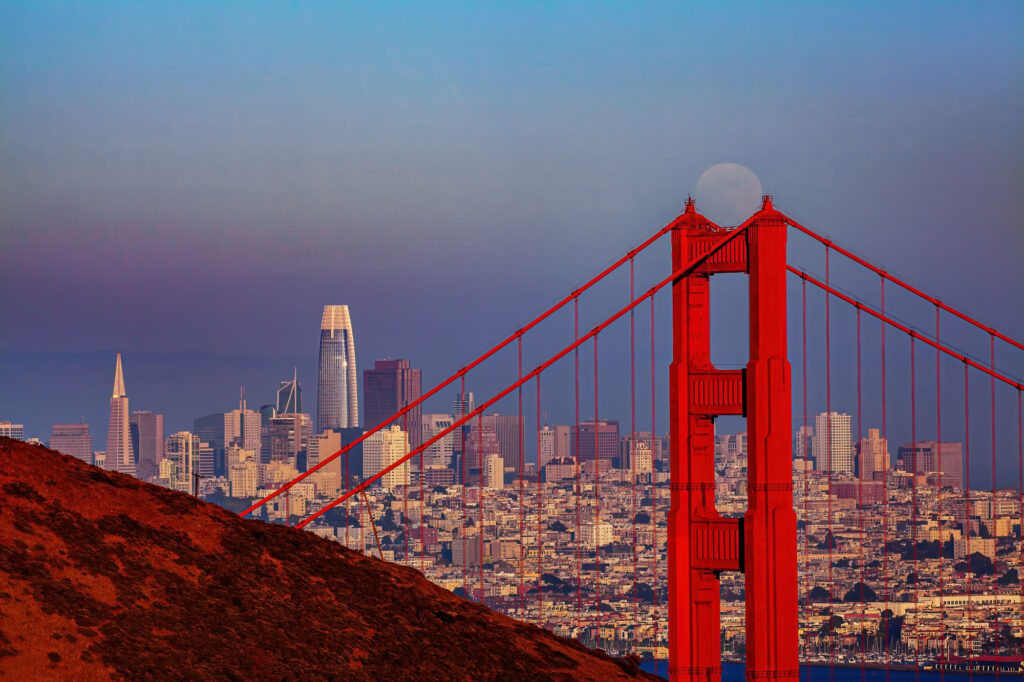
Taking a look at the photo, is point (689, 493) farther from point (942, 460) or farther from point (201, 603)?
point (942, 460)

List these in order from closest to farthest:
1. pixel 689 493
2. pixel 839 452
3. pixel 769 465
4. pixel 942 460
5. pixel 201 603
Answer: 1. pixel 201 603
2. pixel 769 465
3. pixel 689 493
4. pixel 942 460
5. pixel 839 452

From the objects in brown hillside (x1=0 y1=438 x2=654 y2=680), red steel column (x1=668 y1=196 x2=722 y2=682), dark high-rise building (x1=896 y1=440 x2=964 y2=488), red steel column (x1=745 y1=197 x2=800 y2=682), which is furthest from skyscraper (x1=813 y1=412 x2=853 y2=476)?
red steel column (x1=745 y1=197 x2=800 y2=682)

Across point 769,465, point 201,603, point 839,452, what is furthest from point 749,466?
point 839,452

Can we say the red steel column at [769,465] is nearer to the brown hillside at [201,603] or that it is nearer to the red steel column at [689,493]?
the red steel column at [689,493]

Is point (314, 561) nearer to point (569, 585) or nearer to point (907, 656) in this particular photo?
point (907, 656)

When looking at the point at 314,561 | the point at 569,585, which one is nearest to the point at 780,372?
the point at 314,561

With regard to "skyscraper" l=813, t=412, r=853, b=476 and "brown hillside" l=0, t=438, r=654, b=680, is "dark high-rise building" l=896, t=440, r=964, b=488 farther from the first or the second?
"brown hillside" l=0, t=438, r=654, b=680

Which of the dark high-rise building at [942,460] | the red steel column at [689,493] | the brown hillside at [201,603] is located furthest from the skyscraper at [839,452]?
the red steel column at [689,493]
